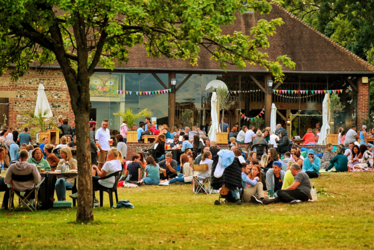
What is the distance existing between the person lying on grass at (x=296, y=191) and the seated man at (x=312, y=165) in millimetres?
4559

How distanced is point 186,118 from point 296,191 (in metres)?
15.5

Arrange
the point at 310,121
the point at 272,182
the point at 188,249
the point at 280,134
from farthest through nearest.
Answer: the point at 310,121 → the point at 280,134 → the point at 272,182 → the point at 188,249

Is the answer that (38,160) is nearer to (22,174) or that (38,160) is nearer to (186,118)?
(22,174)

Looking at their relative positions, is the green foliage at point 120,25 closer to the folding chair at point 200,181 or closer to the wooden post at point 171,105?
the folding chair at point 200,181

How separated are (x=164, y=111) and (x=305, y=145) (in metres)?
7.39

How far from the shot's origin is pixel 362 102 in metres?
25.5

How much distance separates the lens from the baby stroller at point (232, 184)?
10.5 meters

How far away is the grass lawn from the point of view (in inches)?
259

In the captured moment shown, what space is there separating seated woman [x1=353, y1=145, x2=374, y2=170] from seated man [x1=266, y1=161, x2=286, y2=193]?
21.1 ft

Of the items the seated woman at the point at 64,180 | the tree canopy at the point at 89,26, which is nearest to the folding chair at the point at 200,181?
the seated woman at the point at 64,180

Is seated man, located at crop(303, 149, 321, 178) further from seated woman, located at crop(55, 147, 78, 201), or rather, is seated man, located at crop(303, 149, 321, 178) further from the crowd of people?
seated woman, located at crop(55, 147, 78, 201)

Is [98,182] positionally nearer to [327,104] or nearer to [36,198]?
[36,198]

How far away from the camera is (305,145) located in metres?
21.2

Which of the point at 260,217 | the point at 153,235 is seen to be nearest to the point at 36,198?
the point at 153,235
